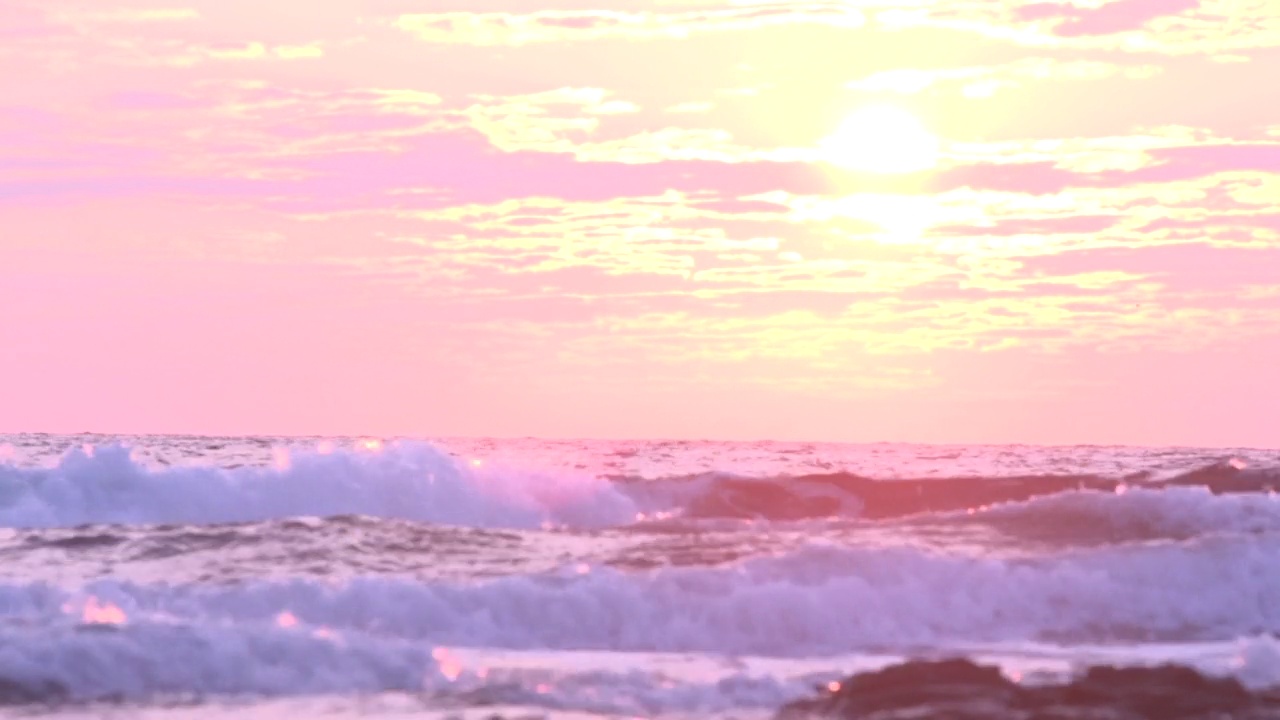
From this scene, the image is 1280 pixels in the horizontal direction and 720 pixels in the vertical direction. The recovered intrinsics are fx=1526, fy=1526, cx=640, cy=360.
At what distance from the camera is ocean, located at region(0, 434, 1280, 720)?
11836mm

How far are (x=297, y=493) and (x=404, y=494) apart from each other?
185 cm

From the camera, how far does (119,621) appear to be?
13.1m

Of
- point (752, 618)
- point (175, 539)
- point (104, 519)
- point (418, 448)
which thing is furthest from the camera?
point (418, 448)

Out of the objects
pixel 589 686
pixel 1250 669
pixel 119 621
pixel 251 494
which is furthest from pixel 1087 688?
pixel 251 494

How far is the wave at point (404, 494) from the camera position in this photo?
1018 inches

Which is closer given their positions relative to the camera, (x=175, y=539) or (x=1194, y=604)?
(x=1194, y=604)

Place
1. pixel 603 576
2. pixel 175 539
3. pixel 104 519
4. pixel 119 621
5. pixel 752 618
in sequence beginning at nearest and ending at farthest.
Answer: pixel 119 621, pixel 752 618, pixel 603 576, pixel 175 539, pixel 104 519

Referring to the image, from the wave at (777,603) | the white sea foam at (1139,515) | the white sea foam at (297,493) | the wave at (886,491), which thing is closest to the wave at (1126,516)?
the white sea foam at (1139,515)

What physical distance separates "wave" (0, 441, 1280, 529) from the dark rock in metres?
13.0

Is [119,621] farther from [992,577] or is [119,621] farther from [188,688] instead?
[992,577]

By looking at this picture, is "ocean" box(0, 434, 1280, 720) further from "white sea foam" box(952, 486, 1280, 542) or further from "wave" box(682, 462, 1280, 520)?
"wave" box(682, 462, 1280, 520)

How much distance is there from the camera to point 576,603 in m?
14.9

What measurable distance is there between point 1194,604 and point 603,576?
242 inches

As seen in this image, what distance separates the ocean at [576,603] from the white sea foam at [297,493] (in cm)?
10
